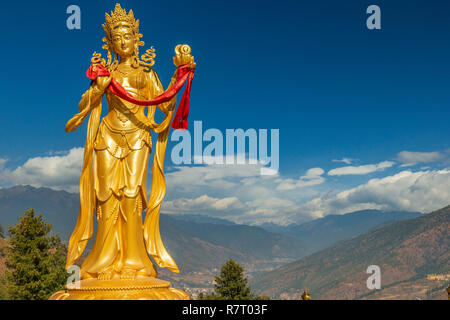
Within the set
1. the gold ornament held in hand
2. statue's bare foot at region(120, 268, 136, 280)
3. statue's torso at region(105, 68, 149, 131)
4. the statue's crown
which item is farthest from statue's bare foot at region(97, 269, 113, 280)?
the statue's crown

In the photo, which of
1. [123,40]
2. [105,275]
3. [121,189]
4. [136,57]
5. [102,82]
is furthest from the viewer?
[136,57]

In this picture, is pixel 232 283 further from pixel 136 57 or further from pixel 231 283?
pixel 136 57

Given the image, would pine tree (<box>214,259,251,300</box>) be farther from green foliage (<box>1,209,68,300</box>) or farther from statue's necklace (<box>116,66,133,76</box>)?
statue's necklace (<box>116,66,133,76</box>)

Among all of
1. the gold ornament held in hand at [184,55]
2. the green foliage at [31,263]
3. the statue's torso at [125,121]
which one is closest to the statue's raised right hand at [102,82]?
the statue's torso at [125,121]

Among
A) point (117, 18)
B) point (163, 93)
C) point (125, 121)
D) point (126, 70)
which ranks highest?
point (117, 18)

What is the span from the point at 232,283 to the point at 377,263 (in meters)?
79.0

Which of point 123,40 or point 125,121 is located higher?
point 123,40

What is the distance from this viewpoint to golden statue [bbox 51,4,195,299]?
915cm

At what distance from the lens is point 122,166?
9484mm

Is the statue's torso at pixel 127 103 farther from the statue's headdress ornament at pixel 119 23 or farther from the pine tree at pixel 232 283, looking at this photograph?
the pine tree at pixel 232 283

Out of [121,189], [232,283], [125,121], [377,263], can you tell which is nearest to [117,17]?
[125,121]

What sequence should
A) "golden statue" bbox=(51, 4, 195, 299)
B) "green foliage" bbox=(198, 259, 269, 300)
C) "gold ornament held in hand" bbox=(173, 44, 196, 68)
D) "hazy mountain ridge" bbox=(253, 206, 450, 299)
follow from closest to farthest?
"golden statue" bbox=(51, 4, 195, 299)
"gold ornament held in hand" bbox=(173, 44, 196, 68)
"green foliage" bbox=(198, 259, 269, 300)
"hazy mountain ridge" bbox=(253, 206, 450, 299)

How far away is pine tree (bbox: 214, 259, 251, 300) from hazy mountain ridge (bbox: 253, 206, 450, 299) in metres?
54.9
